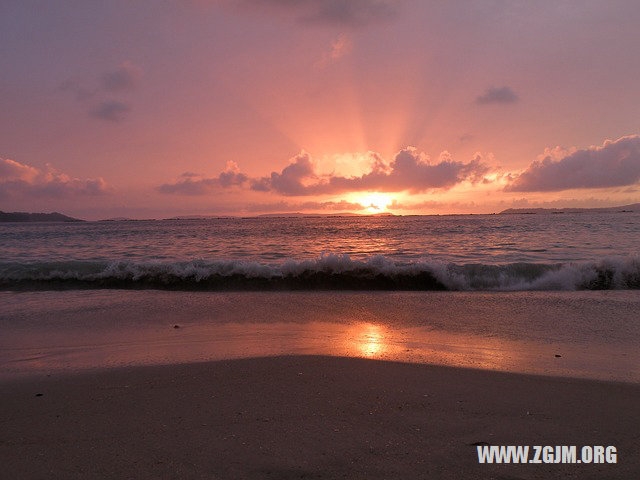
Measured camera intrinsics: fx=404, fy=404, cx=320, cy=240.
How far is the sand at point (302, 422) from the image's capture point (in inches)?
116

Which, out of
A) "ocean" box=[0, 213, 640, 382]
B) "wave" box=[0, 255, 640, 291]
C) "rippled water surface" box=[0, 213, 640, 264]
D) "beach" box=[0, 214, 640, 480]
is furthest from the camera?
"rippled water surface" box=[0, 213, 640, 264]

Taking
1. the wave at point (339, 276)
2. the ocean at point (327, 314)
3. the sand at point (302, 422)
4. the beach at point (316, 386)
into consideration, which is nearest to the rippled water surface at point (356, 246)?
the wave at point (339, 276)

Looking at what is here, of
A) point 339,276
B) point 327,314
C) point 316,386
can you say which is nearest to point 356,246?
point 339,276

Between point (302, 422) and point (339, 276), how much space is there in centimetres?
1012

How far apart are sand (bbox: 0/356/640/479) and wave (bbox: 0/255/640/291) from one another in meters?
8.22

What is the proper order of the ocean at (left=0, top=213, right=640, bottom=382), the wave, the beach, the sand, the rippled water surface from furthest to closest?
the rippled water surface, the wave, the ocean at (left=0, top=213, right=640, bottom=382), the beach, the sand

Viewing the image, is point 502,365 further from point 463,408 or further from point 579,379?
A: point 463,408

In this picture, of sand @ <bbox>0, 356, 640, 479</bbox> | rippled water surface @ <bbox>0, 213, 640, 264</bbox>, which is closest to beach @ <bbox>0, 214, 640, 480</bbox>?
sand @ <bbox>0, 356, 640, 479</bbox>

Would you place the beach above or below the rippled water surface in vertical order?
A: below

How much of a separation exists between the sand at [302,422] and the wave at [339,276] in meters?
8.22

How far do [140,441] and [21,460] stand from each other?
2.81ft

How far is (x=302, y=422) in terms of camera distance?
142 inches

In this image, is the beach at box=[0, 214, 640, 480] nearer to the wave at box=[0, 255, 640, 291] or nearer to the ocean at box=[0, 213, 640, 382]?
the ocean at box=[0, 213, 640, 382]

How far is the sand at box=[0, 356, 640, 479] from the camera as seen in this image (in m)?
2.96
